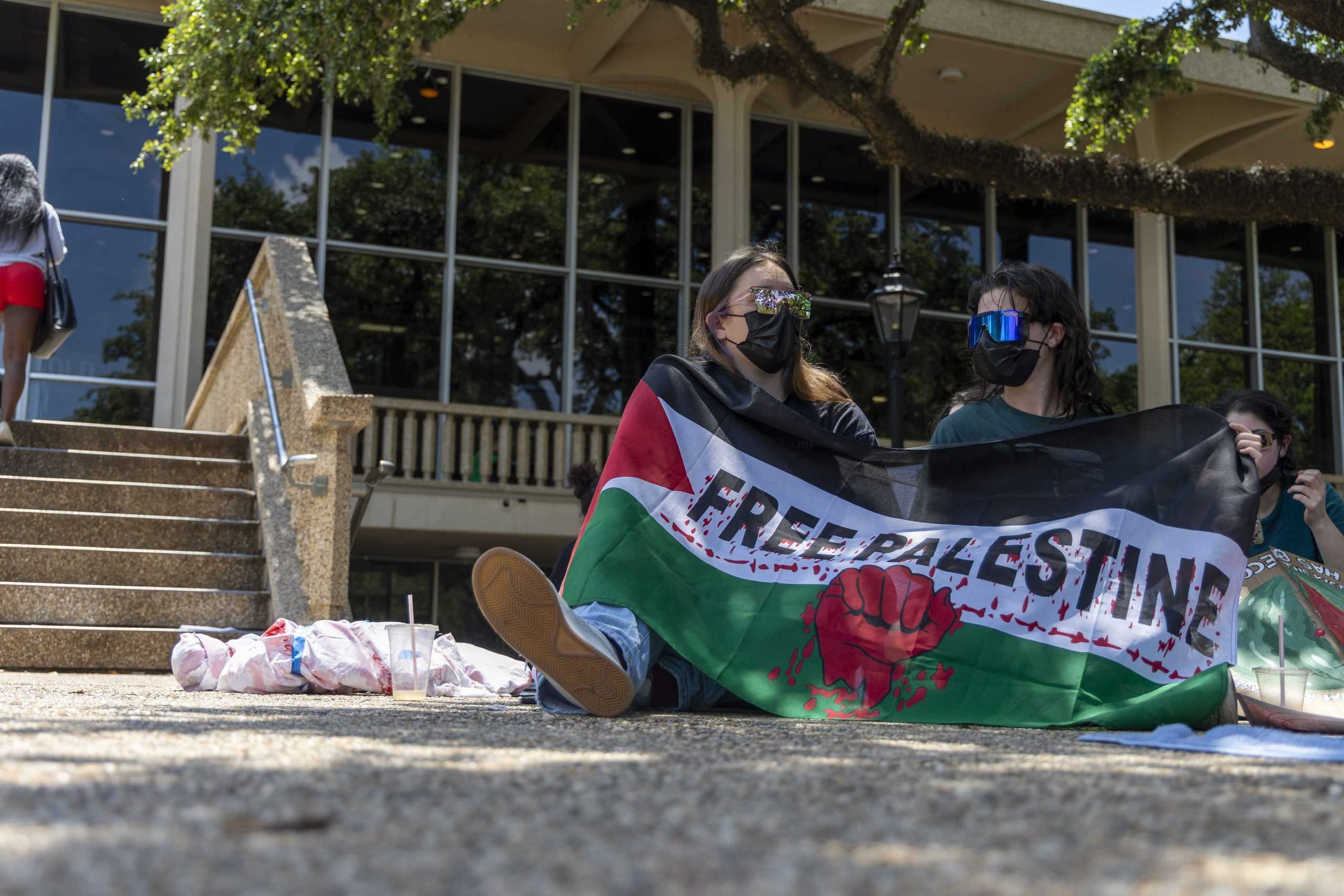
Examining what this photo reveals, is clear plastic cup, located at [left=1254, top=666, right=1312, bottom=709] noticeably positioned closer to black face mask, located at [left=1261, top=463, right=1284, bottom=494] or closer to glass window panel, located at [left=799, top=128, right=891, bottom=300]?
black face mask, located at [left=1261, top=463, right=1284, bottom=494]

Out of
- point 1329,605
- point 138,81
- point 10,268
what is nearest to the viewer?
point 1329,605

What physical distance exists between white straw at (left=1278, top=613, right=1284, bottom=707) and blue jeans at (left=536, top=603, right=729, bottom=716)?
4.99 ft

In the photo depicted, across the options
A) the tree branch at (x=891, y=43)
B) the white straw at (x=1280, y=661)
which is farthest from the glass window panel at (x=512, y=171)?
the white straw at (x=1280, y=661)

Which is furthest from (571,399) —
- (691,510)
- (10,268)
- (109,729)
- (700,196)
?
(109,729)

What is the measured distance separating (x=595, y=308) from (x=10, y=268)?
870 centimetres

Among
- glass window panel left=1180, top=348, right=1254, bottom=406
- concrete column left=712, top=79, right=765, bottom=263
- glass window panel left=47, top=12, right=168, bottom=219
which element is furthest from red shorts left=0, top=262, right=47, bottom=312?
glass window panel left=1180, top=348, right=1254, bottom=406

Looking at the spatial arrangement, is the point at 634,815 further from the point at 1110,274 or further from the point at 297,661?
→ the point at 1110,274

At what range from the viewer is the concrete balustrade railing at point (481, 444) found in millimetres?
13148

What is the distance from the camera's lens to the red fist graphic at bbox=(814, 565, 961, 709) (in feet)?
11.9

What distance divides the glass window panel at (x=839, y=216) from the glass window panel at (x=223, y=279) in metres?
6.29

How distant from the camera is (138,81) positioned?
46.1ft

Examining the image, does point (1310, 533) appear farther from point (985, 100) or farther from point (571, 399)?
point (985, 100)

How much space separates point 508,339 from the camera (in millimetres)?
15273

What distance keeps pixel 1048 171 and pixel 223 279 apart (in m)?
8.88
